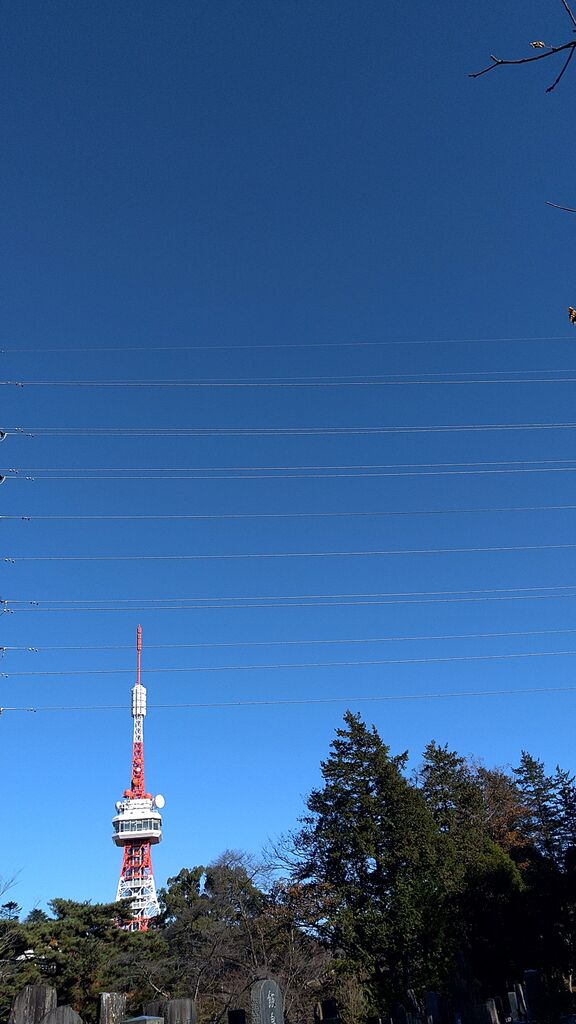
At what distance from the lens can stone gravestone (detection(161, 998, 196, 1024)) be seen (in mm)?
5457

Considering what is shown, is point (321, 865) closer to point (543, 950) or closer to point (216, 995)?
point (216, 995)

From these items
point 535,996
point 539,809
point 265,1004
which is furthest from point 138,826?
point 265,1004

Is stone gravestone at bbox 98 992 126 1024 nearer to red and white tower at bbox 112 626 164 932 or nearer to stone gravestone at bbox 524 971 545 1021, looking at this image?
stone gravestone at bbox 524 971 545 1021

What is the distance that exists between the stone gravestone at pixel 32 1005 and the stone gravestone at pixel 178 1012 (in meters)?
0.98

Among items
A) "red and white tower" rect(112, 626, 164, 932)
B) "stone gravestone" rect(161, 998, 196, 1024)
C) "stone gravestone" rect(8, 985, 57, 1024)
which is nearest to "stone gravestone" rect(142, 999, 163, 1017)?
"stone gravestone" rect(161, 998, 196, 1024)

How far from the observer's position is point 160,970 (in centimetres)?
2878

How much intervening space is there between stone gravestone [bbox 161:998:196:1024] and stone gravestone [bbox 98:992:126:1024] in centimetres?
35

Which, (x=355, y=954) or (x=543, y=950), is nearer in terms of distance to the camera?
(x=355, y=954)

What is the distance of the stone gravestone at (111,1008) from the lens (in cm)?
533

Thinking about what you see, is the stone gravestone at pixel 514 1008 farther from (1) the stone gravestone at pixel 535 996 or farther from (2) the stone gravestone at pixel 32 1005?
(2) the stone gravestone at pixel 32 1005

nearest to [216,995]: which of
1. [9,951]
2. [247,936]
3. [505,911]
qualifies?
[247,936]

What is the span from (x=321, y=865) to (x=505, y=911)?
778cm

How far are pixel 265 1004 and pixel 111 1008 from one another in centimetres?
152

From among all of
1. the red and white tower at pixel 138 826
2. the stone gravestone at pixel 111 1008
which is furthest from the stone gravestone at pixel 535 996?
the red and white tower at pixel 138 826
